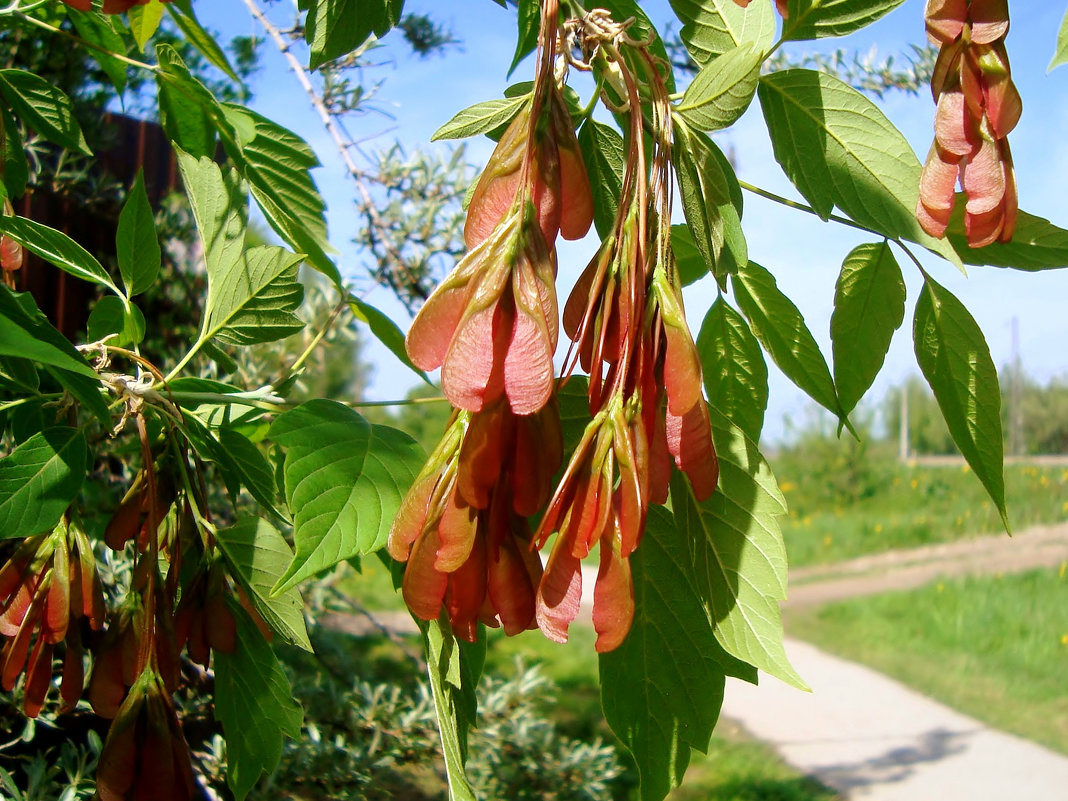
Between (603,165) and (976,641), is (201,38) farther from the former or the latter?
(976,641)

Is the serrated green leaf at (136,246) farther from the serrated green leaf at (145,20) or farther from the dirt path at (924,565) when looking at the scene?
the dirt path at (924,565)

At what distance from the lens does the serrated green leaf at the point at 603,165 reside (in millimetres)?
460

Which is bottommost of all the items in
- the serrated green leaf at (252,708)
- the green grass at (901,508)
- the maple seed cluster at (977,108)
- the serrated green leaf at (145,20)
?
the green grass at (901,508)

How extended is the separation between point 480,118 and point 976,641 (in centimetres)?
511

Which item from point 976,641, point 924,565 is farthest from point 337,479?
point 924,565

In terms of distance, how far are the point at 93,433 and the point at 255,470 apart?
0.61 m

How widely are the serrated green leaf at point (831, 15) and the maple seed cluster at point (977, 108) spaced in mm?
92

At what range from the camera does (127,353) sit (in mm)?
601

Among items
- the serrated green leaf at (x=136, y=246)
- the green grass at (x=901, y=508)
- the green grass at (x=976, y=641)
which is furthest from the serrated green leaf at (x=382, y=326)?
the green grass at (x=901, y=508)

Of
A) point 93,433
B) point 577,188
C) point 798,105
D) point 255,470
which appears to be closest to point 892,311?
point 798,105

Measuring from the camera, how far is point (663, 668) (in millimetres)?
418

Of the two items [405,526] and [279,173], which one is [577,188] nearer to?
[405,526]

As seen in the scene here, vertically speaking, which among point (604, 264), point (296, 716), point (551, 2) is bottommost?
point (296, 716)

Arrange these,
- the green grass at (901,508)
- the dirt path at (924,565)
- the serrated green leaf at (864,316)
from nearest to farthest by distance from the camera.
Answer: the serrated green leaf at (864,316), the dirt path at (924,565), the green grass at (901,508)
